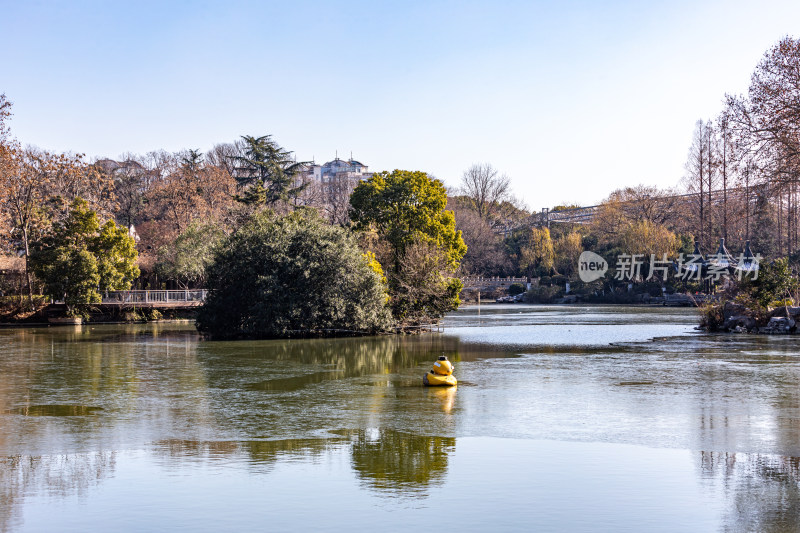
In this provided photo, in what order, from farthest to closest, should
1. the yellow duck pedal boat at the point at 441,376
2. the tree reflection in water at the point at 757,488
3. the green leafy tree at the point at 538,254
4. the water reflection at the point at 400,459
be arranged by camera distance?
the green leafy tree at the point at 538,254 < the yellow duck pedal boat at the point at 441,376 < the water reflection at the point at 400,459 < the tree reflection in water at the point at 757,488

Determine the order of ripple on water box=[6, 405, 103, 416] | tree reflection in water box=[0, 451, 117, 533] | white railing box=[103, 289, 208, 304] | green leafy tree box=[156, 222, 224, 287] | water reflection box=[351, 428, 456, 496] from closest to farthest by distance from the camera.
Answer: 1. tree reflection in water box=[0, 451, 117, 533]
2. water reflection box=[351, 428, 456, 496]
3. ripple on water box=[6, 405, 103, 416]
4. white railing box=[103, 289, 208, 304]
5. green leafy tree box=[156, 222, 224, 287]

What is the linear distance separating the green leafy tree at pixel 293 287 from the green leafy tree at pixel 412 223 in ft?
12.3

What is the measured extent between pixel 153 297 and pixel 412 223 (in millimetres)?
18090

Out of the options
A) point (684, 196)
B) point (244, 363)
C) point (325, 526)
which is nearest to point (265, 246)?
point (244, 363)

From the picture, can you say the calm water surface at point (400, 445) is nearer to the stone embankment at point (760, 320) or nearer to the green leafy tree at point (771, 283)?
the stone embankment at point (760, 320)

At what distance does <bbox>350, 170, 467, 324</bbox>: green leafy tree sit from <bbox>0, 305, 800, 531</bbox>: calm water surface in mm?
13672

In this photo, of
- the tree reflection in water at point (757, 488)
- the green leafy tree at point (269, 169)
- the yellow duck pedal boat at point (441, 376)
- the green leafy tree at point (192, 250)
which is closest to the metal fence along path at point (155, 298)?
the green leafy tree at point (192, 250)

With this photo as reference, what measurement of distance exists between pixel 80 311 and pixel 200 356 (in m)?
23.3

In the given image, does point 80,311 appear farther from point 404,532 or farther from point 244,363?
point 404,532

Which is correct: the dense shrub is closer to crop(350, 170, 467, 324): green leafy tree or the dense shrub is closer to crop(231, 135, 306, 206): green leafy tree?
crop(231, 135, 306, 206): green leafy tree

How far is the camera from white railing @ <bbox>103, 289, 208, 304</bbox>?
4634 centimetres

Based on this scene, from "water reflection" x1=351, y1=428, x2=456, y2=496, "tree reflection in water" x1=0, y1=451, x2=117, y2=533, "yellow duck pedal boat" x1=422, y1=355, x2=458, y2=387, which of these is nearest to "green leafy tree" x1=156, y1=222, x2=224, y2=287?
"yellow duck pedal boat" x1=422, y1=355, x2=458, y2=387

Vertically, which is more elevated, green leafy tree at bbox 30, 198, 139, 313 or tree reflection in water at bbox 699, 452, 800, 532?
green leafy tree at bbox 30, 198, 139, 313

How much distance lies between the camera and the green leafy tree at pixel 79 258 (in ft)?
143
